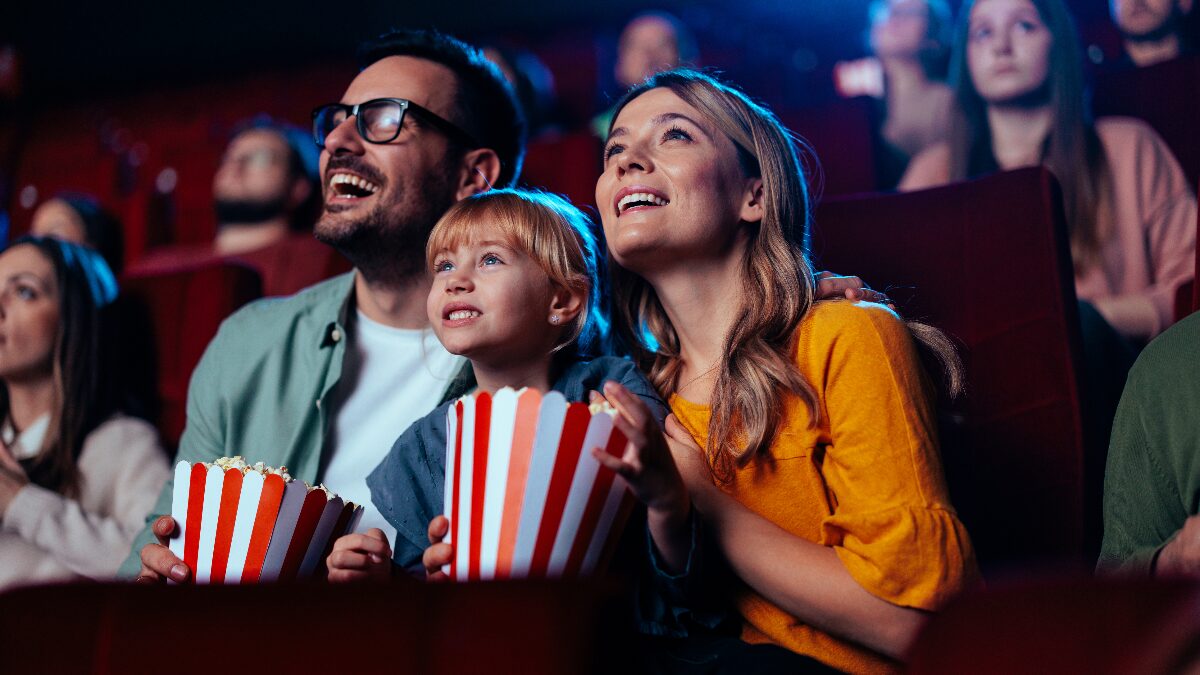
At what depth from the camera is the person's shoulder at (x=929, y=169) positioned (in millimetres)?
1586

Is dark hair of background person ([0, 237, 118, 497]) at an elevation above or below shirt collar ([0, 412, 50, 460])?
above

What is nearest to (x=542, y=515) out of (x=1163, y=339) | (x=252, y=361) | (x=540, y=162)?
(x=1163, y=339)

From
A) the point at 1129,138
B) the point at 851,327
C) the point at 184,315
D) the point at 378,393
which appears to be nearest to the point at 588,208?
the point at 378,393

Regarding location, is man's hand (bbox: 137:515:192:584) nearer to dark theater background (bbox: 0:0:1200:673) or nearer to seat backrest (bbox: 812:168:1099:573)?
dark theater background (bbox: 0:0:1200:673)

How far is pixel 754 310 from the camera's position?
33.4 inches

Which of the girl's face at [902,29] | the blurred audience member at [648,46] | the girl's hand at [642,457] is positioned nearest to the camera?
the girl's hand at [642,457]

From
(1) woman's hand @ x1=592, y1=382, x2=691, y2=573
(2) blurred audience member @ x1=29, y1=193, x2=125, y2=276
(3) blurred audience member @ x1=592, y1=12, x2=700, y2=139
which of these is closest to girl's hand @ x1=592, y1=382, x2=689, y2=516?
(1) woman's hand @ x1=592, y1=382, x2=691, y2=573

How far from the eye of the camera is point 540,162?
1.63m

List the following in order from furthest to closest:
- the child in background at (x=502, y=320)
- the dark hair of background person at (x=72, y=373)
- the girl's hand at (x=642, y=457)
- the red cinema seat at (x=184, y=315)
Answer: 1. the red cinema seat at (x=184, y=315)
2. the dark hair of background person at (x=72, y=373)
3. the child in background at (x=502, y=320)
4. the girl's hand at (x=642, y=457)

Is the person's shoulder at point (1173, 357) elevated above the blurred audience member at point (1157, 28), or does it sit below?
below

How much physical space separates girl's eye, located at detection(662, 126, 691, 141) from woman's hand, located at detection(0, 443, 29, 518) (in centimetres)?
81

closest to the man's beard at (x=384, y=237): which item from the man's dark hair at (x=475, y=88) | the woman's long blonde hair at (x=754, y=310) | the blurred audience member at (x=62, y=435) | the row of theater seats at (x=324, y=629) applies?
the man's dark hair at (x=475, y=88)

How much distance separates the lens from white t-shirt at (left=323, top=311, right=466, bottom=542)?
103 cm

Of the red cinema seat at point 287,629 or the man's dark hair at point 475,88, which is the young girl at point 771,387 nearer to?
the red cinema seat at point 287,629
